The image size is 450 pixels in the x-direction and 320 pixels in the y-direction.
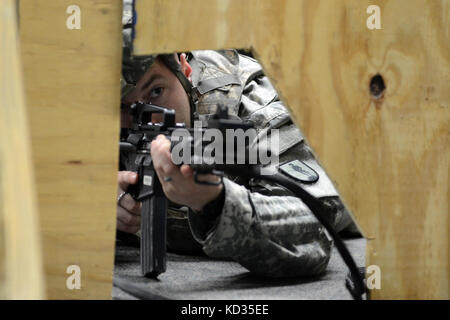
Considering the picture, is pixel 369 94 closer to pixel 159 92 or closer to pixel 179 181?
pixel 179 181

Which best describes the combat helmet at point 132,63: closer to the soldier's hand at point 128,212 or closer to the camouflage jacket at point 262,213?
the camouflage jacket at point 262,213

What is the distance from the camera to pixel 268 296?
1703mm

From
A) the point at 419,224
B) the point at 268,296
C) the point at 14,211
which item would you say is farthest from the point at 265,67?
the point at 14,211

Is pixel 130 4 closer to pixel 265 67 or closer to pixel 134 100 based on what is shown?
pixel 265 67

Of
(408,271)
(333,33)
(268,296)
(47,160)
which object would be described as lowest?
(268,296)

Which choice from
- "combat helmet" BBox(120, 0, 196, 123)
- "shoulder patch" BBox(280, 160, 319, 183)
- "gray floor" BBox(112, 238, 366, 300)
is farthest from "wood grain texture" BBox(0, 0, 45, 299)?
"shoulder patch" BBox(280, 160, 319, 183)

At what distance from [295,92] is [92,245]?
1.69 feet

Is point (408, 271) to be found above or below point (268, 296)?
above

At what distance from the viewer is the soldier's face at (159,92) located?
212 cm

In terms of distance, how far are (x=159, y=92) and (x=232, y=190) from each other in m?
0.56

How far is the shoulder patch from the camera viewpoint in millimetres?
2082

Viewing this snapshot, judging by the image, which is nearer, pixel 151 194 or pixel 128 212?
pixel 151 194

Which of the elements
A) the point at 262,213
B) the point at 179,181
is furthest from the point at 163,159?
the point at 262,213

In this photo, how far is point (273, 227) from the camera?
73.6 inches
